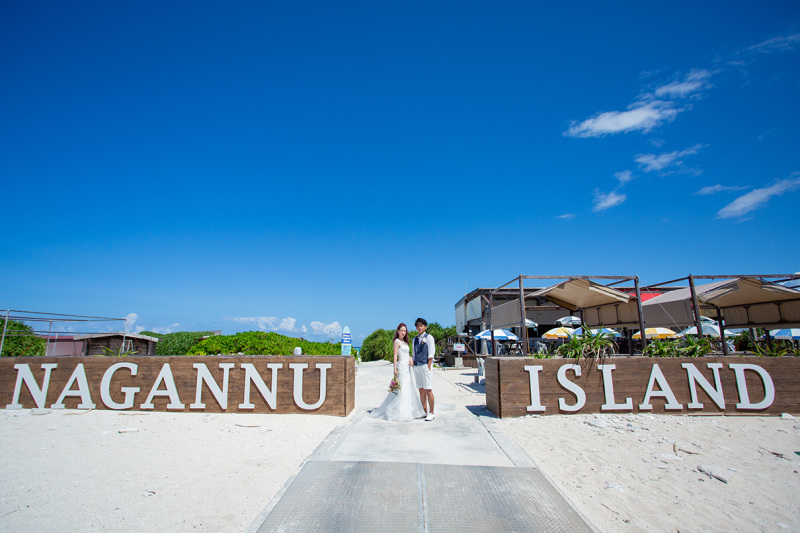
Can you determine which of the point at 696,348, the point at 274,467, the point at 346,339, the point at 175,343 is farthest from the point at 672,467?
the point at 175,343

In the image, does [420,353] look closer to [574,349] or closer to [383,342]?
[574,349]

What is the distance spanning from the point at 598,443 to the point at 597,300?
659 centimetres

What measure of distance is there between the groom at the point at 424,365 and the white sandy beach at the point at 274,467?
1.37 m

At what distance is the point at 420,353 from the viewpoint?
7.18 meters

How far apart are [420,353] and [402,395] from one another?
0.80m

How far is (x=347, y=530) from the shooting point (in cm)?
287

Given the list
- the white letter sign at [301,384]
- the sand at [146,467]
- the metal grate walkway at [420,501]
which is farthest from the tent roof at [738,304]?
the sand at [146,467]

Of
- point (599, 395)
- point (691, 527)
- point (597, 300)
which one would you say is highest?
point (597, 300)

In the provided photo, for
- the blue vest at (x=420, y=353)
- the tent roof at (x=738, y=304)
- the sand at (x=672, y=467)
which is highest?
the tent roof at (x=738, y=304)

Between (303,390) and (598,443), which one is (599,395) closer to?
(598,443)

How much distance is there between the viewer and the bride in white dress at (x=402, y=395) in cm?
679

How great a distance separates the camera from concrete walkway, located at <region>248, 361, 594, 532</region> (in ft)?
9.84

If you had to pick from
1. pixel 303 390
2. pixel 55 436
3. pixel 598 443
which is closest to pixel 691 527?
pixel 598 443

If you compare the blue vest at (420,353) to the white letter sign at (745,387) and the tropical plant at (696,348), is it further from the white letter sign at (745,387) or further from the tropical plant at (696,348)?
the white letter sign at (745,387)
